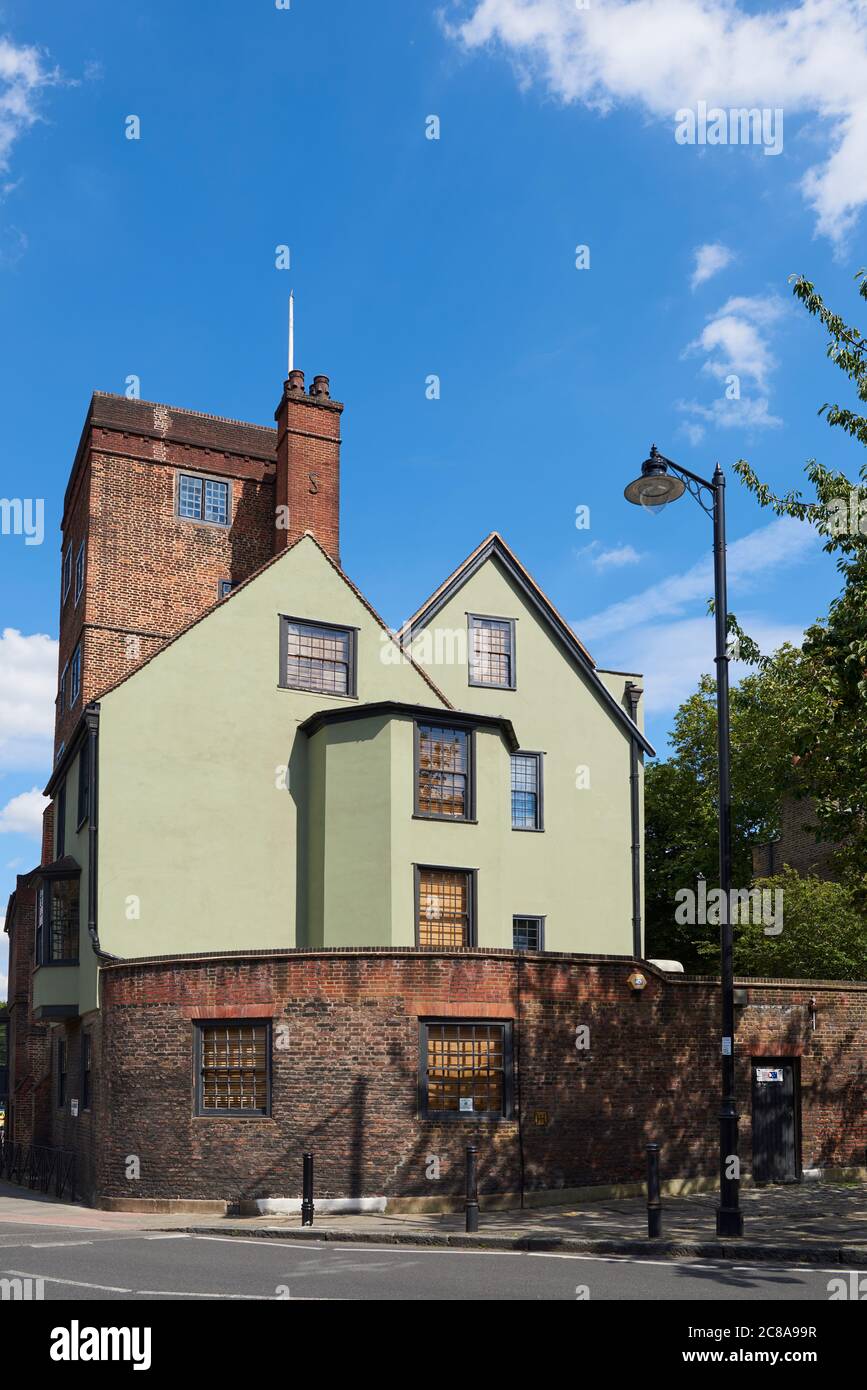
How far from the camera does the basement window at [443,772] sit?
26875mm

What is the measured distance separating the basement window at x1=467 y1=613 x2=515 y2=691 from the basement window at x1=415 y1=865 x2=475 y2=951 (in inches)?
278

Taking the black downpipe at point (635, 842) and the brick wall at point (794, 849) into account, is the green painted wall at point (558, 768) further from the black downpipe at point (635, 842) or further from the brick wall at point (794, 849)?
the brick wall at point (794, 849)

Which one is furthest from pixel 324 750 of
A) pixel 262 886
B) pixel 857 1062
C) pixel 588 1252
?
pixel 588 1252

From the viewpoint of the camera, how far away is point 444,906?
2689 centimetres

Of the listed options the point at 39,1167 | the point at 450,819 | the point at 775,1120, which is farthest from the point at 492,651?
the point at 39,1167

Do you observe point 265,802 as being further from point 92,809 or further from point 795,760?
point 795,760

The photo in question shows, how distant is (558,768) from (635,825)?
8.60 feet

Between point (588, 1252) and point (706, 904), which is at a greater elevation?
point (706, 904)

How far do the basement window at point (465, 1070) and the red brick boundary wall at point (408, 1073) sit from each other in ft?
0.56

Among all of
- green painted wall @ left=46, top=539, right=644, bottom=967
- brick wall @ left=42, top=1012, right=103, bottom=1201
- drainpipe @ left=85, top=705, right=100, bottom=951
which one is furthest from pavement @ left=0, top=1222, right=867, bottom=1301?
green painted wall @ left=46, top=539, right=644, bottom=967

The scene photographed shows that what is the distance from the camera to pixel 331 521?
34.4m

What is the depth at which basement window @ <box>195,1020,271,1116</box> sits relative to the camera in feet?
68.6

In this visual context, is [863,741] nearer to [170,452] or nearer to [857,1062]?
[857,1062]

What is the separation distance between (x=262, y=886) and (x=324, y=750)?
3086 millimetres
